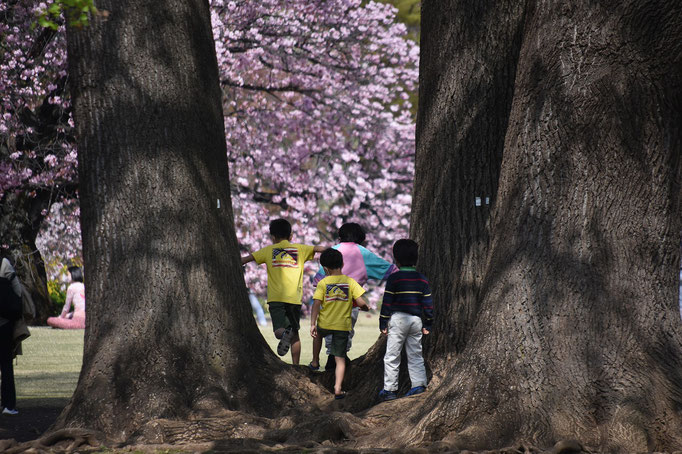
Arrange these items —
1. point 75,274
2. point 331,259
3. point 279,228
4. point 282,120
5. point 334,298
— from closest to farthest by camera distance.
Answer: point 334,298, point 331,259, point 279,228, point 75,274, point 282,120

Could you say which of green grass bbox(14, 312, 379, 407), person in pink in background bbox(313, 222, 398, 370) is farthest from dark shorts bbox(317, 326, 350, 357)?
green grass bbox(14, 312, 379, 407)

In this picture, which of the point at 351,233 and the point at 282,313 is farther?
the point at 351,233

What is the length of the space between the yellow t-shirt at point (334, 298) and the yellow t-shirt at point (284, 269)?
0.79 m

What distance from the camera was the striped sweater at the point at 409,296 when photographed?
6566 millimetres

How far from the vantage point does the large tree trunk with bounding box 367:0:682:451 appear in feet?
15.4

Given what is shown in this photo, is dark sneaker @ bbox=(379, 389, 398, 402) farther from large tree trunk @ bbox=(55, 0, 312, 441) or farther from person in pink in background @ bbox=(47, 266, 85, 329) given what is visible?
person in pink in background @ bbox=(47, 266, 85, 329)

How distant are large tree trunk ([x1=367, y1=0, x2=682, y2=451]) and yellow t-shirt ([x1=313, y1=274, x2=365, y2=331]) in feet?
8.01

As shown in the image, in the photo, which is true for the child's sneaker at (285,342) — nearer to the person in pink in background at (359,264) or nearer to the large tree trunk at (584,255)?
the person in pink in background at (359,264)

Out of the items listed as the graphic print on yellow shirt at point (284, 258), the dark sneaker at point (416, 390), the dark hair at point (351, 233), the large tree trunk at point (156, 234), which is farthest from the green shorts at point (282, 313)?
the dark sneaker at point (416, 390)

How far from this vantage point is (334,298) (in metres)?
7.66

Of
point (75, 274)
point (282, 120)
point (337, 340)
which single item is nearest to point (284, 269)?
point (337, 340)

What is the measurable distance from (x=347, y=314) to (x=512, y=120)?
2.93 m

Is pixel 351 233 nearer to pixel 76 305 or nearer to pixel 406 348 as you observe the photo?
pixel 406 348

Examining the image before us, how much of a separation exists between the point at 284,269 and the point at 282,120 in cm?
1353
